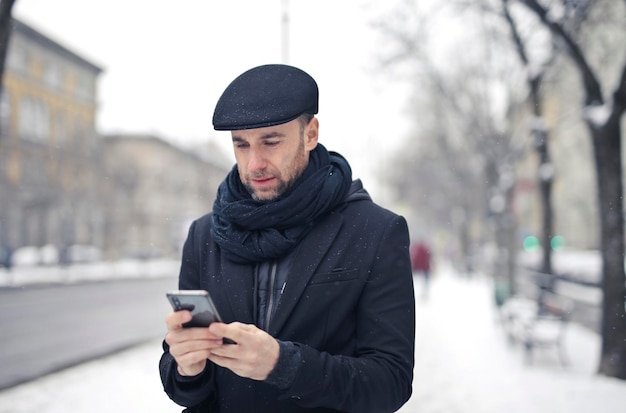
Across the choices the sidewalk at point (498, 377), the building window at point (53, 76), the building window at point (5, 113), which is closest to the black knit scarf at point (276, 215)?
the sidewalk at point (498, 377)

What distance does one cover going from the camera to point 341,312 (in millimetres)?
1928

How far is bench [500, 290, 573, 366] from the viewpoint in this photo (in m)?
9.96

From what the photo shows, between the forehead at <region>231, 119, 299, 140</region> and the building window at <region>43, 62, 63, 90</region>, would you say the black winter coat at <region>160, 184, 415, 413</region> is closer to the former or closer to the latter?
the forehead at <region>231, 119, 299, 140</region>

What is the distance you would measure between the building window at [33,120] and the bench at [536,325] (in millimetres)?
37435

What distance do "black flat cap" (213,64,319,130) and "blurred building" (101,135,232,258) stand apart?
48.7 m

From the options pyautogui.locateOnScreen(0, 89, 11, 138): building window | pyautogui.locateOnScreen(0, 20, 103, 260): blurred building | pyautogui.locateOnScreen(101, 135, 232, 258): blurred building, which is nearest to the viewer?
pyautogui.locateOnScreen(0, 89, 11, 138): building window

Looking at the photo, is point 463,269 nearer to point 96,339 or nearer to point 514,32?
point 514,32

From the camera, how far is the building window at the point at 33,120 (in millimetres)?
41906

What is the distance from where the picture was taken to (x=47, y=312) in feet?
56.1

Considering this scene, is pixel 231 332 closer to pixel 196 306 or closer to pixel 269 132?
pixel 196 306

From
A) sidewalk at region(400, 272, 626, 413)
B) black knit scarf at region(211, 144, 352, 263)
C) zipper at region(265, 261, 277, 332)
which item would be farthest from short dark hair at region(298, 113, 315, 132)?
sidewalk at region(400, 272, 626, 413)

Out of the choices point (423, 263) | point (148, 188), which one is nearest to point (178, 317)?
point (423, 263)

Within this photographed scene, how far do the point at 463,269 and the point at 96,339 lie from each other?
2506cm

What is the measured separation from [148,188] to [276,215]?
6580 centimetres
